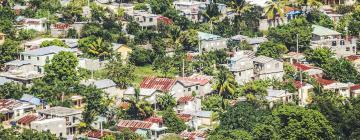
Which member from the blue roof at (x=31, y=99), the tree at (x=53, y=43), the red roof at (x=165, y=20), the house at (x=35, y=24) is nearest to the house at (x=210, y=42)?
the red roof at (x=165, y=20)

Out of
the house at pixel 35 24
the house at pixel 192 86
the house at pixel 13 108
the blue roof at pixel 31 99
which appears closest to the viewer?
the house at pixel 13 108

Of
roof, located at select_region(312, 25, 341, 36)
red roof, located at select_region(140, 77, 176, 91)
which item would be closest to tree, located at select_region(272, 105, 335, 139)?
red roof, located at select_region(140, 77, 176, 91)

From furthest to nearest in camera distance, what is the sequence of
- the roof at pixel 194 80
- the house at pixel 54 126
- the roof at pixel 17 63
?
the roof at pixel 17 63
the roof at pixel 194 80
the house at pixel 54 126

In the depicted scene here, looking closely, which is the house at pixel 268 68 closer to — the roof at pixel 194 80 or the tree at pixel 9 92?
the roof at pixel 194 80

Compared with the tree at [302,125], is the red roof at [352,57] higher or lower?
higher

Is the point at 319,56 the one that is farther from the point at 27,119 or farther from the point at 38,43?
the point at 27,119

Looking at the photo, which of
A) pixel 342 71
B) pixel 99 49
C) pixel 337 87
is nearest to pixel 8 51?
pixel 99 49

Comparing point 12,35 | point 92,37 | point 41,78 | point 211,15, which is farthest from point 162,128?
point 211,15

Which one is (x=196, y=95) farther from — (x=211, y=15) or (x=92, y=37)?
(x=211, y=15)
